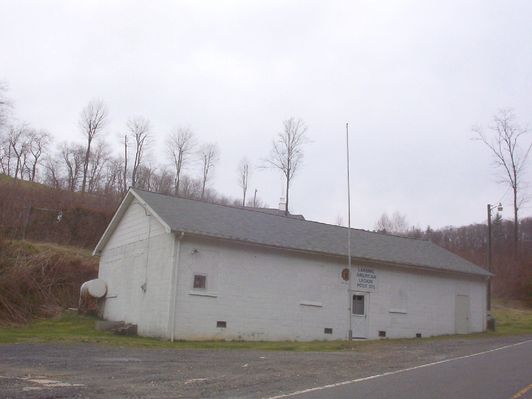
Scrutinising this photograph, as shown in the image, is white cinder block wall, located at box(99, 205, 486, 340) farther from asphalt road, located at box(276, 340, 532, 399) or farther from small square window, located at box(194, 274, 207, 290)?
asphalt road, located at box(276, 340, 532, 399)

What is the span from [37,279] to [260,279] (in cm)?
1223

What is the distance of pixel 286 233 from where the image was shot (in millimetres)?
26703

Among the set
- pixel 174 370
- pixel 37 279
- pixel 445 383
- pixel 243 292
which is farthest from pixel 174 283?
pixel 445 383

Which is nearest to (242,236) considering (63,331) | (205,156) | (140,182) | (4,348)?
(63,331)

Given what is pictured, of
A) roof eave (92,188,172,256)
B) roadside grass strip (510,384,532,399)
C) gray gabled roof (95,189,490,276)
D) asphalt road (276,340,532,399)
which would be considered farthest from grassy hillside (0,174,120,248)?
roadside grass strip (510,384,532,399)

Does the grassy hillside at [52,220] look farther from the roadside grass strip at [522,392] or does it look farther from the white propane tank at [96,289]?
the roadside grass strip at [522,392]

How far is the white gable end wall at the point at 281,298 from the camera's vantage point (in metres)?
22.6

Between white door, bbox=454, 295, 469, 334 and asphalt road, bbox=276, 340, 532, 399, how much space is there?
16.4m

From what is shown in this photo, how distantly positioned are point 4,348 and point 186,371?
21.0ft

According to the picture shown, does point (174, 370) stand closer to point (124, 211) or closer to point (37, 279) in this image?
point (124, 211)

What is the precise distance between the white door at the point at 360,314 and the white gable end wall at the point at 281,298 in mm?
274

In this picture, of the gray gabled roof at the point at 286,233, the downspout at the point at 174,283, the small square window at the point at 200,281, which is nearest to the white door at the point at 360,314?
the gray gabled roof at the point at 286,233

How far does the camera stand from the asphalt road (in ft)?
31.1

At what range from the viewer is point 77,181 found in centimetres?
6894
